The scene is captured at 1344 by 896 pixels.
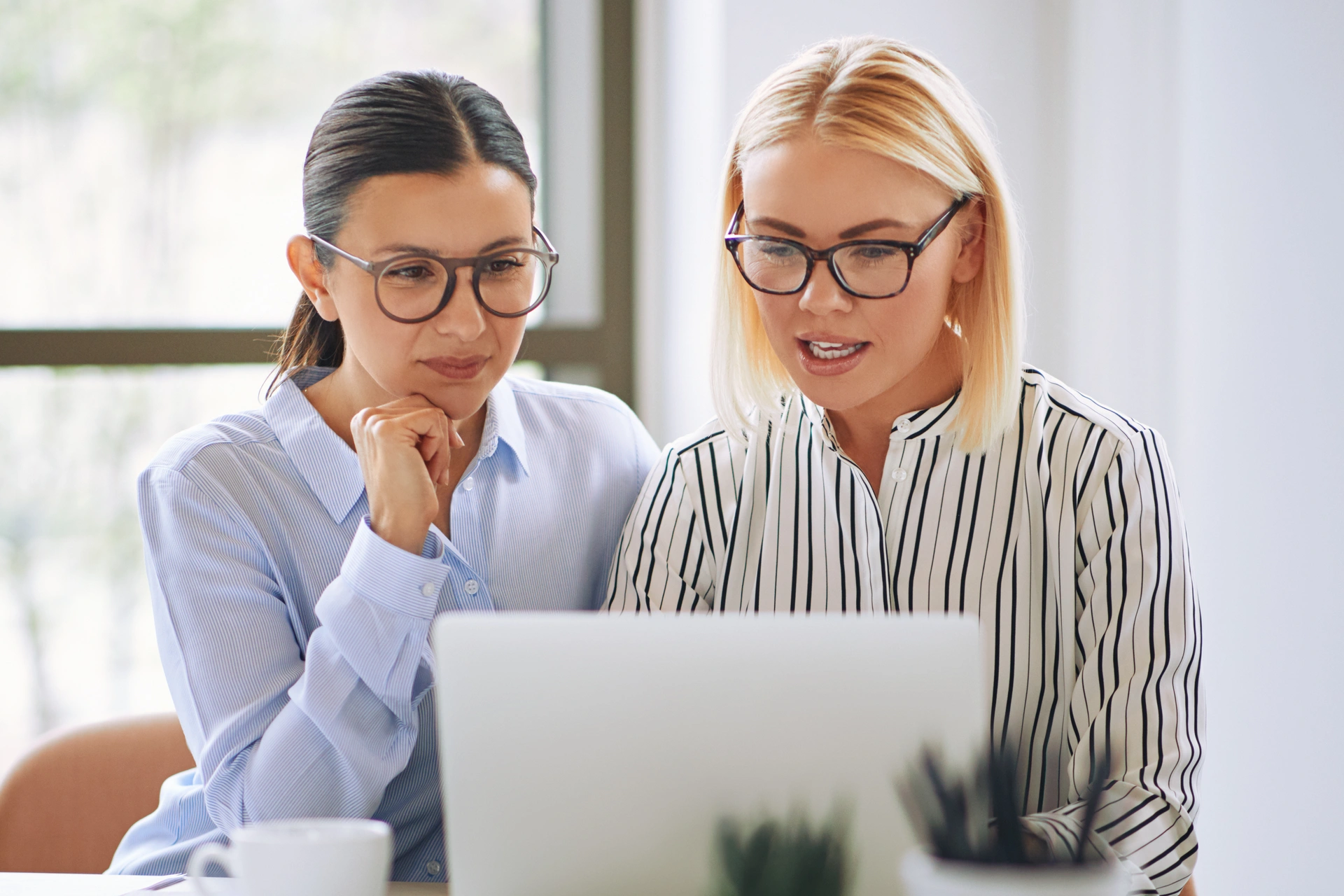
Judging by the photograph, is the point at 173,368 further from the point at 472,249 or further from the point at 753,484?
the point at 753,484

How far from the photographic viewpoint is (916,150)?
1220 millimetres

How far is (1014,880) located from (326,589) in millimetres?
923

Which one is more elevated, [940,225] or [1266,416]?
[940,225]

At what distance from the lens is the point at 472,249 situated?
1.35 meters

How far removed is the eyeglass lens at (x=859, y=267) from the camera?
1233 mm

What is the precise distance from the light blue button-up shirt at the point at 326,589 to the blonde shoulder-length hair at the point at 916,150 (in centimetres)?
31

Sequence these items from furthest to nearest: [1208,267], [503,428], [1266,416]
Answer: [1208,267] → [1266,416] → [503,428]

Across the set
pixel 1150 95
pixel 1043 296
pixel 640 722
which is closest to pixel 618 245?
pixel 1043 296

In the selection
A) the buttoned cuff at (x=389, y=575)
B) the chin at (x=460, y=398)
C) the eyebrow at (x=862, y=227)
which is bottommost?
the buttoned cuff at (x=389, y=575)

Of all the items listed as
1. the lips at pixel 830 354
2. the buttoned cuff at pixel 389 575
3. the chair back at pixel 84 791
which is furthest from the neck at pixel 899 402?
the chair back at pixel 84 791

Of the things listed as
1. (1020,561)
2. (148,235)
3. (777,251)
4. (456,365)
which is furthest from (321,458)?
(148,235)

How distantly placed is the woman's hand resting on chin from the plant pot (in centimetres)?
73

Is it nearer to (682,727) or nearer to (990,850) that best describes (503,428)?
→ (682,727)

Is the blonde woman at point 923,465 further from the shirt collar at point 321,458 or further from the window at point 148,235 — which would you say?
the window at point 148,235
